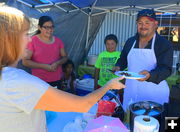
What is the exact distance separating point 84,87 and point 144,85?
203 cm

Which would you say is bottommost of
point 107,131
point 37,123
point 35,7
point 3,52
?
point 107,131

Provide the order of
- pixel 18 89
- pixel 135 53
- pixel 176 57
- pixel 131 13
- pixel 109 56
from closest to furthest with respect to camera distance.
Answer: pixel 18 89 < pixel 135 53 < pixel 109 56 < pixel 176 57 < pixel 131 13

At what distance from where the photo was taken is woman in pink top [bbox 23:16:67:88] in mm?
2320

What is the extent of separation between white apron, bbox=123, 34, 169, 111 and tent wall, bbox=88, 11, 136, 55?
291 centimetres

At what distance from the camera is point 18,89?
732 millimetres

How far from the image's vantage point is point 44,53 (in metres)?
2.36

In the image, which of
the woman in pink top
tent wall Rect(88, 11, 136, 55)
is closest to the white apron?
the woman in pink top

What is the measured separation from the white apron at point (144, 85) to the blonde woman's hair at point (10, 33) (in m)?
1.20

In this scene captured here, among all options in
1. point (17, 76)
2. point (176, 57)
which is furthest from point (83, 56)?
point (17, 76)

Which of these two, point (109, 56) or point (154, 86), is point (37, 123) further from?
point (109, 56)

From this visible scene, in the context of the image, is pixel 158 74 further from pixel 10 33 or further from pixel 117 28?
pixel 117 28

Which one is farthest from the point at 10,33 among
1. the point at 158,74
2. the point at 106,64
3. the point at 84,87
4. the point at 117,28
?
the point at 117,28

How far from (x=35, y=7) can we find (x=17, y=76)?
2170 millimetres

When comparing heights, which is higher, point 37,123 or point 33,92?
point 33,92
